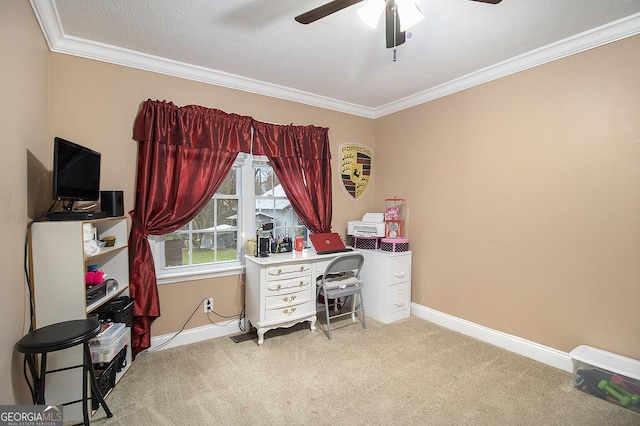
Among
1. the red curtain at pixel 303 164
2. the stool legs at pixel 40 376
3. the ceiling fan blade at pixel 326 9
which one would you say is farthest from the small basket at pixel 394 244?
the stool legs at pixel 40 376

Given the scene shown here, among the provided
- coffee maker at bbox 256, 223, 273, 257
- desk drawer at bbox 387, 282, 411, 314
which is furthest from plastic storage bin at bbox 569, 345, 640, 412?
coffee maker at bbox 256, 223, 273, 257

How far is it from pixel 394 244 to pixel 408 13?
2.40 meters

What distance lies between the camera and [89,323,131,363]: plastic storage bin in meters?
2.04

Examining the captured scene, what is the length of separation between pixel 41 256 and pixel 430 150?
11.5 feet

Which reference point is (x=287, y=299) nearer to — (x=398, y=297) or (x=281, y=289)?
Result: (x=281, y=289)

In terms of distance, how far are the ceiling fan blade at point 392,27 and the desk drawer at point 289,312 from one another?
2.37 meters

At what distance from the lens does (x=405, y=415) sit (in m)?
1.95

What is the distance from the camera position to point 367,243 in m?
3.74

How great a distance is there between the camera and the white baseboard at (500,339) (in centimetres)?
251

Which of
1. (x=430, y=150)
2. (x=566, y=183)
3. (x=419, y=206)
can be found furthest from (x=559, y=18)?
(x=419, y=206)

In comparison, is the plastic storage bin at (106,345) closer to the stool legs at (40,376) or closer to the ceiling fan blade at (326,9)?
the stool legs at (40,376)

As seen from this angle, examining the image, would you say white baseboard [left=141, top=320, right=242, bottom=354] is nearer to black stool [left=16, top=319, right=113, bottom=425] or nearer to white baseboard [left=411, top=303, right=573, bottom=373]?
black stool [left=16, top=319, right=113, bottom=425]

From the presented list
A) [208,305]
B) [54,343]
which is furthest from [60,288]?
[208,305]

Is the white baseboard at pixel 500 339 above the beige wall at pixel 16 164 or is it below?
below
